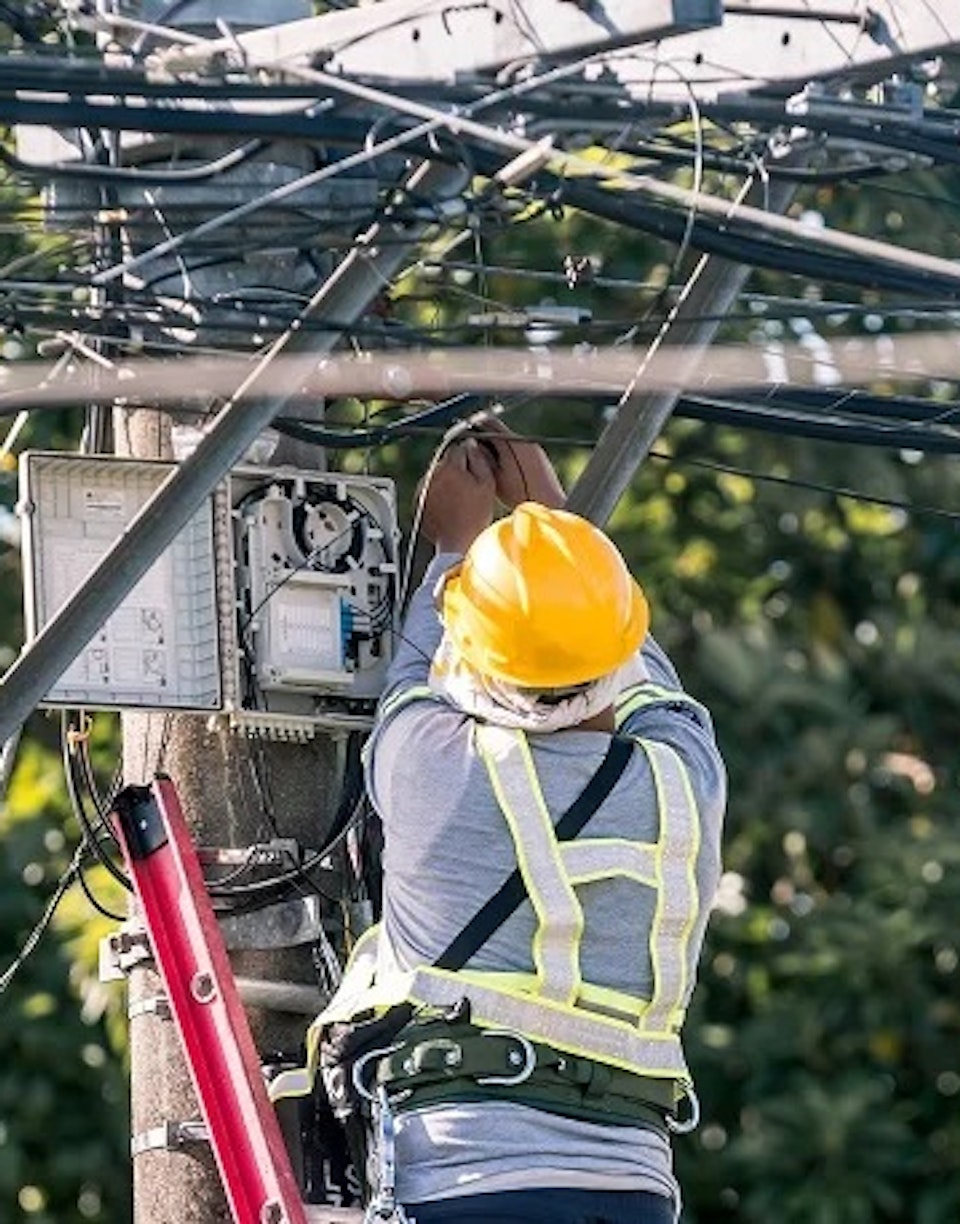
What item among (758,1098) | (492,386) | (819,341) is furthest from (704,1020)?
(492,386)

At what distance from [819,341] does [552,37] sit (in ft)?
14.9

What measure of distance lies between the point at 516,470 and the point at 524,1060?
124 cm

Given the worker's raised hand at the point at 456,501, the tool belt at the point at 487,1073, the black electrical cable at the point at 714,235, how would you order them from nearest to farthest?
the tool belt at the point at 487,1073
the black electrical cable at the point at 714,235
the worker's raised hand at the point at 456,501

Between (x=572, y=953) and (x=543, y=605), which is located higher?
(x=543, y=605)

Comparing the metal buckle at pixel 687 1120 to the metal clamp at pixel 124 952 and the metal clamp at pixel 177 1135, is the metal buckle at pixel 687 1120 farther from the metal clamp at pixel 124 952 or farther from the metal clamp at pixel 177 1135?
the metal clamp at pixel 124 952

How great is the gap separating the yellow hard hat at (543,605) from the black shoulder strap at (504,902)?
0.18m

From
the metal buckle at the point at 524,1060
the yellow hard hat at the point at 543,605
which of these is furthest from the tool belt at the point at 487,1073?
the yellow hard hat at the point at 543,605

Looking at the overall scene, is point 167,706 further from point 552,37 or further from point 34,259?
point 552,37

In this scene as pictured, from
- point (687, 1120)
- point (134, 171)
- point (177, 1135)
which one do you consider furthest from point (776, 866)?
point (134, 171)

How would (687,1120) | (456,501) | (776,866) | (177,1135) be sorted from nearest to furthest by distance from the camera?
(687,1120), (177,1135), (456,501), (776,866)

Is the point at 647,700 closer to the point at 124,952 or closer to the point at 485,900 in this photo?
the point at 485,900

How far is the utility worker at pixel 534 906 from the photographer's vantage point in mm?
6383

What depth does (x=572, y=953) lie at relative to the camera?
253 inches

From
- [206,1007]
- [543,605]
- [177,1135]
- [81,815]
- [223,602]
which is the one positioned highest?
[543,605]
